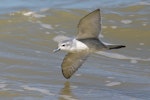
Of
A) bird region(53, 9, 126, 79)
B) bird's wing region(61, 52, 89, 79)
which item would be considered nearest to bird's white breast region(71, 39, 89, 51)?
bird region(53, 9, 126, 79)

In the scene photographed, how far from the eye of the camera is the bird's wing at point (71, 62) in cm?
781

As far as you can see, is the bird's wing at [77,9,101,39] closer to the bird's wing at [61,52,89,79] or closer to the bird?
the bird

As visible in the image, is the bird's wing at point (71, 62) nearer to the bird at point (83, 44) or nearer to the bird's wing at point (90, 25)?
the bird at point (83, 44)

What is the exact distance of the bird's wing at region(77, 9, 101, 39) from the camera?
23.6 feet

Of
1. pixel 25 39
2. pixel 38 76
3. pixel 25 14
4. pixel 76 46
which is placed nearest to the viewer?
pixel 76 46

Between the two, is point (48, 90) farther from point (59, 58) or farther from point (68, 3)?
point (68, 3)

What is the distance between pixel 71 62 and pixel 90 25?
750 mm

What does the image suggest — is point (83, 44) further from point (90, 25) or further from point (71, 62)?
point (71, 62)

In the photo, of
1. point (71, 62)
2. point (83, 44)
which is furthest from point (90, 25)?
point (71, 62)

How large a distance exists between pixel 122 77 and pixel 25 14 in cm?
400

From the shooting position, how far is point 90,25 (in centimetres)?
738

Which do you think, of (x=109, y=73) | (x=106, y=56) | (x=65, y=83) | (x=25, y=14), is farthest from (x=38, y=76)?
(x=25, y=14)

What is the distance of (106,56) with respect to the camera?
9.43 m

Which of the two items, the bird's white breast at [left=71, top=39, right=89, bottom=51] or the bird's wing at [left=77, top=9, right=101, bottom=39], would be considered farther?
the bird's white breast at [left=71, top=39, right=89, bottom=51]
